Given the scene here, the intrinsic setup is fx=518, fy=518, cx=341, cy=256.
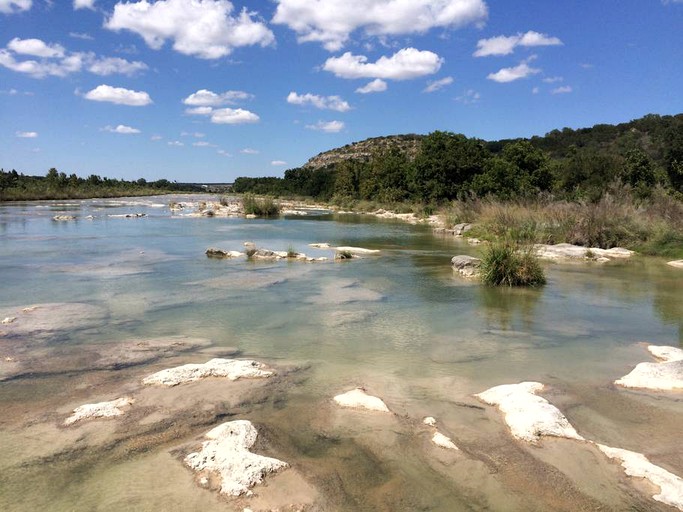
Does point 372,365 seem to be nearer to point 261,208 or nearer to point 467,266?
point 467,266

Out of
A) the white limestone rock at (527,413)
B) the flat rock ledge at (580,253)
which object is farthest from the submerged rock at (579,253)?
the white limestone rock at (527,413)

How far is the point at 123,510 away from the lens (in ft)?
11.2

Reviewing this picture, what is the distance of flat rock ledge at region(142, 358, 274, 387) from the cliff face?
120273mm

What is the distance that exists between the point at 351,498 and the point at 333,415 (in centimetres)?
133

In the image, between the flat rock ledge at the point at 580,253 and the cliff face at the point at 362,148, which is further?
the cliff face at the point at 362,148

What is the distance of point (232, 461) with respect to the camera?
385cm

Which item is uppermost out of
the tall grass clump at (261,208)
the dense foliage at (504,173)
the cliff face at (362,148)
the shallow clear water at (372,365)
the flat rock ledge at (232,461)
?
the cliff face at (362,148)

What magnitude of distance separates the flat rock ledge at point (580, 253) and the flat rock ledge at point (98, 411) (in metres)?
14.6

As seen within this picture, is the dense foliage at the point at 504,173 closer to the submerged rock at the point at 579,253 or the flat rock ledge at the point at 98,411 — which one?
the submerged rock at the point at 579,253

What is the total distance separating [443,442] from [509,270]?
8.53 meters

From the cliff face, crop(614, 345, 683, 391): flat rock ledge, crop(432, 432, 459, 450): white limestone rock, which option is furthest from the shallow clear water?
the cliff face

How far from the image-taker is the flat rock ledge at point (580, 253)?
17.0 metres

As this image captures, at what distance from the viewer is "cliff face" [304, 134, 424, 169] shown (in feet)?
440

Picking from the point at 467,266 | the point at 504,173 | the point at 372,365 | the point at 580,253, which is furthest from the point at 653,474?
the point at 504,173
